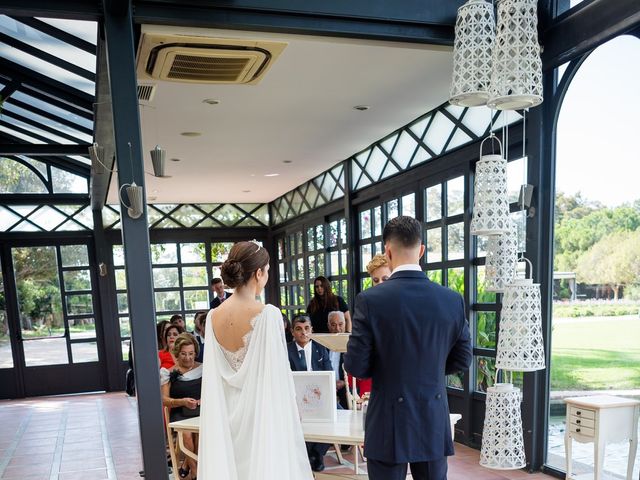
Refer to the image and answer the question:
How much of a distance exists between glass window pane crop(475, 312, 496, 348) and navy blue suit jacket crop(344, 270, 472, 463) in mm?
2661

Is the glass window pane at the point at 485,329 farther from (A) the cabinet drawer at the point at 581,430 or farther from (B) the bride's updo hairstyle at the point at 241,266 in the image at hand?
(B) the bride's updo hairstyle at the point at 241,266

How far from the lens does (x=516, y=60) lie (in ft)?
9.72

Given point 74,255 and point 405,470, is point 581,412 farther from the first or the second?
point 74,255

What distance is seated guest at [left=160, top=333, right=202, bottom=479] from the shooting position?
3.87m

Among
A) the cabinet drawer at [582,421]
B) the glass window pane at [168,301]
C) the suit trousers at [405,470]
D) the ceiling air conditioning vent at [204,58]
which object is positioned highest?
the ceiling air conditioning vent at [204,58]

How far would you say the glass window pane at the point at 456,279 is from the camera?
5.05m

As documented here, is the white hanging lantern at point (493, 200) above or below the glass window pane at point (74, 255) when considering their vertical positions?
above

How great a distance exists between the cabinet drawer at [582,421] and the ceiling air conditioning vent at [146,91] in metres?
3.65

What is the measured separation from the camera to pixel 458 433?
5.02 m

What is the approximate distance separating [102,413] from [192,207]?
172 inches

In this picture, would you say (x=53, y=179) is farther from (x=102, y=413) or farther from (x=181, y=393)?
(x=181, y=393)

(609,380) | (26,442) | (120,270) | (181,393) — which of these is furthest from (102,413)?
(609,380)

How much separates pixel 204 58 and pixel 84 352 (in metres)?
7.34

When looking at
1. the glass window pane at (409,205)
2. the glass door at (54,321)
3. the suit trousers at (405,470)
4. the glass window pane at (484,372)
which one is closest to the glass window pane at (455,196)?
the glass window pane at (409,205)
